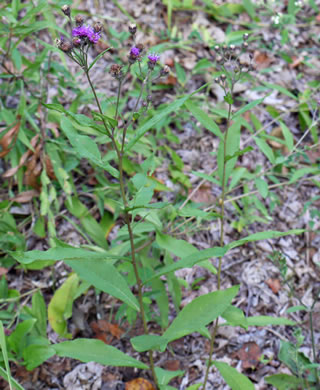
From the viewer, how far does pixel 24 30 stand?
273 cm

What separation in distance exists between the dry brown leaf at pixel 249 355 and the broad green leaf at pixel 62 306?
1.14m

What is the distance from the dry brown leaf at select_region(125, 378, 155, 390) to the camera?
8.48ft

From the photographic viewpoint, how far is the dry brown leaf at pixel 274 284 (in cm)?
313

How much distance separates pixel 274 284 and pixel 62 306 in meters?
1.52

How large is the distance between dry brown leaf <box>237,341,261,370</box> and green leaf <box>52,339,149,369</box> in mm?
993

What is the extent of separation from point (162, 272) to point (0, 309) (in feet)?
4.95

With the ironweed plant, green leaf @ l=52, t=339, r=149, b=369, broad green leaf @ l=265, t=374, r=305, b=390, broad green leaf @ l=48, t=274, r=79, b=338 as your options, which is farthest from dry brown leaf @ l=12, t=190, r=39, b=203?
broad green leaf @ l=265, t=374, r=305, b=390

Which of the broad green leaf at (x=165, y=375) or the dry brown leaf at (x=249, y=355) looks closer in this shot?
the broad green leaf at (x=165, y=375)

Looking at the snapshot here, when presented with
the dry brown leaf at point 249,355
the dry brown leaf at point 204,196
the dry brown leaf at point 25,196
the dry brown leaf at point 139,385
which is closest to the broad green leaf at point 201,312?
the dry brown leaf at point 139,385

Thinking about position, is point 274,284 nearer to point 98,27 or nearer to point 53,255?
point 53,255

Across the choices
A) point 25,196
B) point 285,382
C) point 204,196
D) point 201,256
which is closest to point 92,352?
point 201,256

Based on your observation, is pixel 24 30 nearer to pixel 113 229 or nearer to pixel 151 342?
pixel 113 229

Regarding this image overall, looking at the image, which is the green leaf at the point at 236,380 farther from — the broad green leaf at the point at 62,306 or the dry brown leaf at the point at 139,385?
the broad green leaf at the point at 62,306

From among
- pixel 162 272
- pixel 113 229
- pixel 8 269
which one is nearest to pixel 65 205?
pixel 113 229
